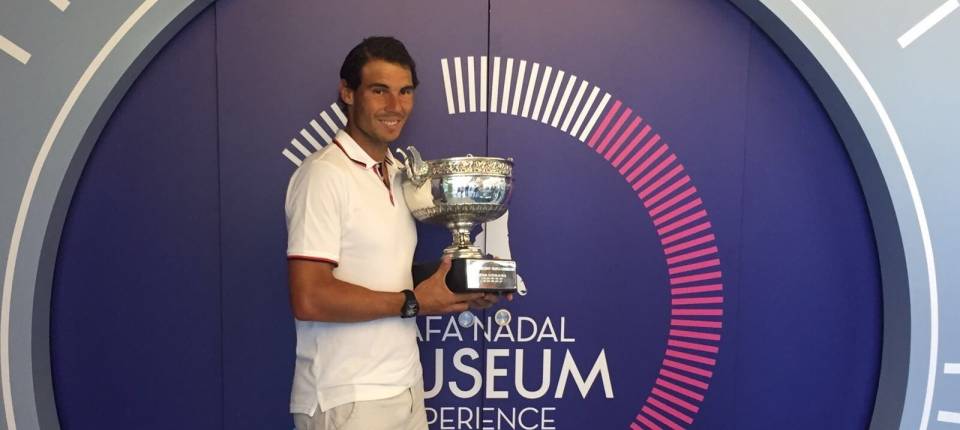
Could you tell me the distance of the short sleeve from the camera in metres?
1.43

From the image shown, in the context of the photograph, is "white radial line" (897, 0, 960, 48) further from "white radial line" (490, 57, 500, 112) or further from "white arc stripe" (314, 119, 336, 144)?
"white arc stripe" (314, 119, 336, 144)

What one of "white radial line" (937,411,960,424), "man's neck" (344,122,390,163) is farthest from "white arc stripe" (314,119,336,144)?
"white radial line" (937,411,960,424)

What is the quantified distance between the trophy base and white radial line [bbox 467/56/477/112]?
60 cm

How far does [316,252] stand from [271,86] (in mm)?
743

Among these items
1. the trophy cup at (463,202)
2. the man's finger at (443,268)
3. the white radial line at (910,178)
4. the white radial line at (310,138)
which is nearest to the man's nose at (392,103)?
the trophy cup at (463,202)

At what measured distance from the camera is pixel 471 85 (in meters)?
1.99

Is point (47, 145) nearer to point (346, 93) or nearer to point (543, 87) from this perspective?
point (346, 93)

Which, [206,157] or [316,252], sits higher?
[206,157]

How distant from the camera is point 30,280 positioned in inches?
71.9

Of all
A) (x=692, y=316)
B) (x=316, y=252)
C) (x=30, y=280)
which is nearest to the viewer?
(x=316, y=252)

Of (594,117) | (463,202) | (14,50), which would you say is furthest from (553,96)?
(14,50)

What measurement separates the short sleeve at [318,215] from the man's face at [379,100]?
0.16m

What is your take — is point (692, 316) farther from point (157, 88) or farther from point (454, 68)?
point (157, 88)

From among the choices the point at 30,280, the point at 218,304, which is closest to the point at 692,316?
the point at 218,304
